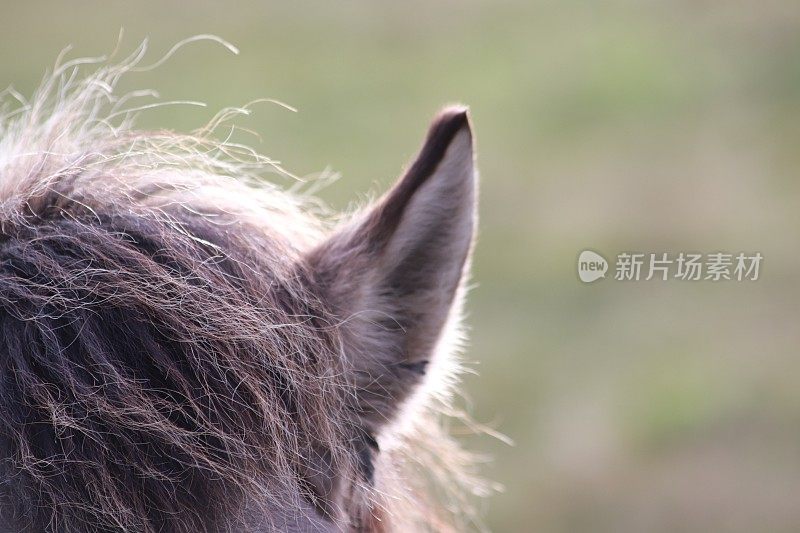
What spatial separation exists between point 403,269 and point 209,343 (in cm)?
32

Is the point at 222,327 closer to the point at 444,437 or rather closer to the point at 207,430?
the point at 207,430

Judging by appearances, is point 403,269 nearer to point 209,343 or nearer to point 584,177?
point 209,343

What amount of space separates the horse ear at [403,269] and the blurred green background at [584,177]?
1565mm

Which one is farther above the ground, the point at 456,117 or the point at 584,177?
the point at 584,177

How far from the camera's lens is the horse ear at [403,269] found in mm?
1416

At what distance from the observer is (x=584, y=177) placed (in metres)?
6.67
